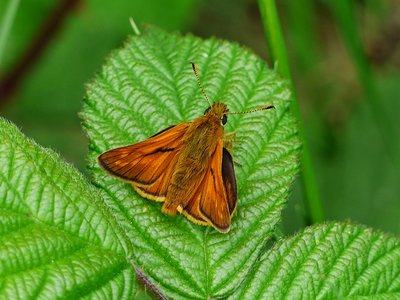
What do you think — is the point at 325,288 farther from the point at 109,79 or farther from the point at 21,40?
the point at 21,40

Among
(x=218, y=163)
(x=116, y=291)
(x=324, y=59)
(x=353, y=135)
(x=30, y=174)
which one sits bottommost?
(x=116, y=291)

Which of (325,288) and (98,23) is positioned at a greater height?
(98,23)

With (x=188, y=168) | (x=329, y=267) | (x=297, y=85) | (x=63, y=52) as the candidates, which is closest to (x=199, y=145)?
(x=188, y=168)

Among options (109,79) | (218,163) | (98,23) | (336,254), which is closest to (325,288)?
(336,254)

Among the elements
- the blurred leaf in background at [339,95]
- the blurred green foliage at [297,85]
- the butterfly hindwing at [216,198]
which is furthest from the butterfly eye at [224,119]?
the blurred green foliage at [297,85]

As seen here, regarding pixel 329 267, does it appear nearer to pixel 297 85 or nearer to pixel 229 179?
pixel 229 179

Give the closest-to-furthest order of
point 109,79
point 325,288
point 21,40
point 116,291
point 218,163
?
point 116,291 → point 325,288 → point 218,163 → point 109,79 → point 21,40

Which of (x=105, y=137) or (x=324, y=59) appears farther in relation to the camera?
(x=324, y=59)
